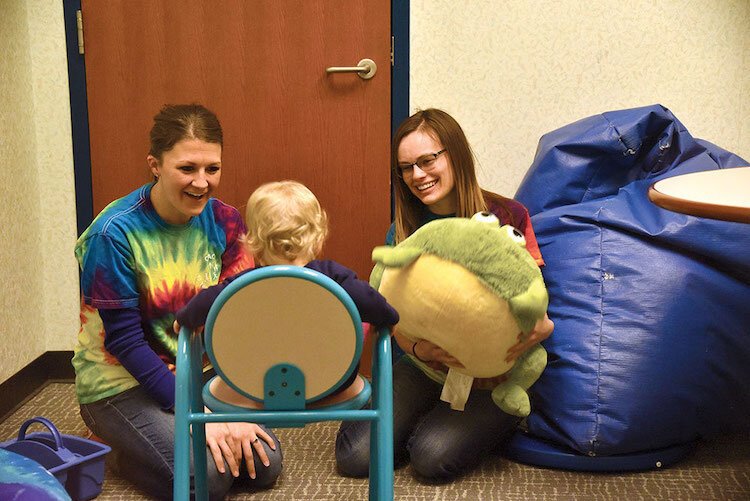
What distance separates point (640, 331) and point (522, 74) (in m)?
0.96

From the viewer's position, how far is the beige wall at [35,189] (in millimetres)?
2426

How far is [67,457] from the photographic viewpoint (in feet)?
6.02

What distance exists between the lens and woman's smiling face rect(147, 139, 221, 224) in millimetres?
1863

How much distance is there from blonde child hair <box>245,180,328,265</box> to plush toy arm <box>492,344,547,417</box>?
570 millimetres

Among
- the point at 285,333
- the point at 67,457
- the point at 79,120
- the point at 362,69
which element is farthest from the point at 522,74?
the point at 67,457

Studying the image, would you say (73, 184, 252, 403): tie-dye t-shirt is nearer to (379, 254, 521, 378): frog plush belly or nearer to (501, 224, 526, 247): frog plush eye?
(379, 254, 521, 378): frog plush belly

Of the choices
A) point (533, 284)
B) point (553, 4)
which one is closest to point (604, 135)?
point (553, 4)

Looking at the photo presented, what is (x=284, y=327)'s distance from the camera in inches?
53.2

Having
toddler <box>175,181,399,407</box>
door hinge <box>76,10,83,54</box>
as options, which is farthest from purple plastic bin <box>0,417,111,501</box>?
door hinge <box>76,10,83,54</box>

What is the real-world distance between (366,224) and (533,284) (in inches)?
43.0

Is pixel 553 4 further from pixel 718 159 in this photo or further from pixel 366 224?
pixel 366 224

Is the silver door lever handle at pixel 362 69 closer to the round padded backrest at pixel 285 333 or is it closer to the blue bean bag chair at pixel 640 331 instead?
the blue bean bag chair at pixel 640 331

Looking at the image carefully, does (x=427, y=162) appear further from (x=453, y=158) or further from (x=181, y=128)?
(x=181, y=128)

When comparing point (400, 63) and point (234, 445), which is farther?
point (400, 63)
